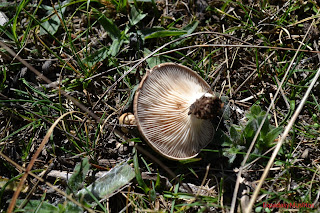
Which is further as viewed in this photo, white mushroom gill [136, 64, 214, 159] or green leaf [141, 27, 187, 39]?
green leaf [141, 27, 187, 39]

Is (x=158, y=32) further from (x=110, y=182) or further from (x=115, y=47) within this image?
(x=110, y=182)

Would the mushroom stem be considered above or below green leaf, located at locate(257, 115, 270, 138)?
above

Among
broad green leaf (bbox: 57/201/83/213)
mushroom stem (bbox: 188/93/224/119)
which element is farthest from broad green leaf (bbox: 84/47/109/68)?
broad green leaf (bbox: 57/201/83/213)

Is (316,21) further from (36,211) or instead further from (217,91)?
(36,211)

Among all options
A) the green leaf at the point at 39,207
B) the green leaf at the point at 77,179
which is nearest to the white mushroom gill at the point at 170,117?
the green leaf at the point at 77,179

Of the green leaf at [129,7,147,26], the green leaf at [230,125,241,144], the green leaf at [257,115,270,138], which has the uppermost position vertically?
the green leaf at [129,7,147,26]

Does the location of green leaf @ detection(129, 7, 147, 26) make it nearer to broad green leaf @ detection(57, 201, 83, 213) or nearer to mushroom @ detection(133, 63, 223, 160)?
mushroom @ detection(133, 63, 223, 160)

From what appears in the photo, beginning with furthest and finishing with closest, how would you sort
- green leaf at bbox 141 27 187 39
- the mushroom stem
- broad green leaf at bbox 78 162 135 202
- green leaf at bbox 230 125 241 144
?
green leaf at bbox 141 27 187 39
green leaf at bbox 230 125 241 144
broad green leaf at bbox 78 162 135 202
the mushroom stem
